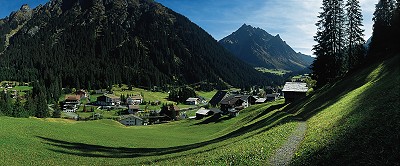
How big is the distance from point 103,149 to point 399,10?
70184mm

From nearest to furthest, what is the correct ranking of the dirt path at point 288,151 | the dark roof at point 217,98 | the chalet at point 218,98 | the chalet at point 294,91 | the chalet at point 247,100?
1. the dirt path at point 288,151
2. the chalet at point 294,91
3. the chalet at point 247,100
4. the chalet at point 218,98
5. the dark roof at point 217,98

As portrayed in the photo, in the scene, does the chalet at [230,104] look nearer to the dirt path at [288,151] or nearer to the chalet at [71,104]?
the dirt path at [288,151]

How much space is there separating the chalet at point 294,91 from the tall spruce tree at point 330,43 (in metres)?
4.96

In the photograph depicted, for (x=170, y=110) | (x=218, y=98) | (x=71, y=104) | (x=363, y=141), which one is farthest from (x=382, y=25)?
(x=71, y=104)

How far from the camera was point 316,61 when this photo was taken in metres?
74.4

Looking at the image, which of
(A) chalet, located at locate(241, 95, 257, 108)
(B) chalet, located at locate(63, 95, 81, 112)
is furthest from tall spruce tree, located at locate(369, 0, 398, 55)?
(B) chalet, located at locate(63, 95, 81, 112)

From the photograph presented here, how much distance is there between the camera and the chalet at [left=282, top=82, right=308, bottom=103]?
74625 millimetres

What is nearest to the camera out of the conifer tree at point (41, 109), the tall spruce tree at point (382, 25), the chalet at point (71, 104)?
the tall spruce tree at point (382, 25)

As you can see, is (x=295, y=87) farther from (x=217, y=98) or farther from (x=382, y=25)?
(x=217, y=98)

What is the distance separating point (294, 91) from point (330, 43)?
616 inches

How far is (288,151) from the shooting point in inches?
898

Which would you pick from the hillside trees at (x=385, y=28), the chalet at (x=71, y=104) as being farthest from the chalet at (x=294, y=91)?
the chalet at (x=71, y=104)

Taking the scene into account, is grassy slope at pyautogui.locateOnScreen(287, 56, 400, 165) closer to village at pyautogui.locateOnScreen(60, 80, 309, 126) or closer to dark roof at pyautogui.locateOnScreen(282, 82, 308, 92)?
dark roof at pyautogui.locateOnScreen(282, 82, 308, 92)

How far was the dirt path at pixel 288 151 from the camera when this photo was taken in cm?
2024
